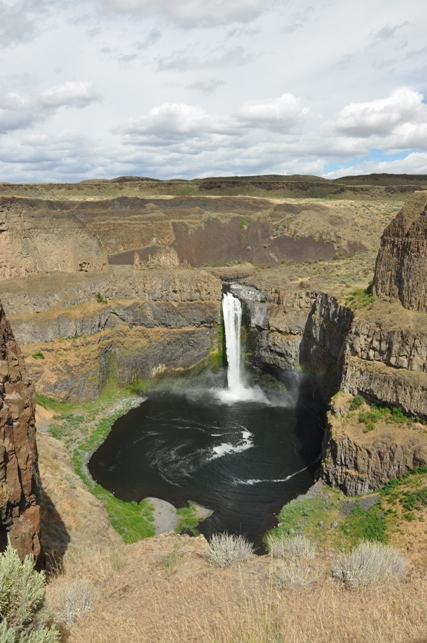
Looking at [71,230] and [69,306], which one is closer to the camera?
[69,306]

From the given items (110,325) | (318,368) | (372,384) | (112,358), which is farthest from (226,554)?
(110,325)

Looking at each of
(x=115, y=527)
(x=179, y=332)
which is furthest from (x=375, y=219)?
(x=115, y=527)

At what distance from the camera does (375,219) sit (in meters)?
87.4

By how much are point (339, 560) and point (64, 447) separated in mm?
25949

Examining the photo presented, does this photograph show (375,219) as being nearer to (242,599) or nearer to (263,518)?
(263,518)

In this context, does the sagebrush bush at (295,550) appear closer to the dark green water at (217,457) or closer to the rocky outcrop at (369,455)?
the dark green water at (217,457)

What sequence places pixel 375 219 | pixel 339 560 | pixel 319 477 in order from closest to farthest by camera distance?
pixel 339 560 < pixel 319 477 < pixel 375 219

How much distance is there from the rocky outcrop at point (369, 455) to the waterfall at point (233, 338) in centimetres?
2088

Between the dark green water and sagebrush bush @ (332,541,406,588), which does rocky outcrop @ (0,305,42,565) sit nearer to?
sagebrush bush @ (332,541,406,588)

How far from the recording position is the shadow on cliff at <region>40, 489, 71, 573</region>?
19.2 meters

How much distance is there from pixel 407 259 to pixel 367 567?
77.4 ft

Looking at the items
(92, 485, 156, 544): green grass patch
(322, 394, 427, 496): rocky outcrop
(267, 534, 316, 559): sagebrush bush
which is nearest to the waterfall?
(322, 394, 427, 496): rocky outcrop

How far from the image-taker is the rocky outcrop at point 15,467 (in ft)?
44.2

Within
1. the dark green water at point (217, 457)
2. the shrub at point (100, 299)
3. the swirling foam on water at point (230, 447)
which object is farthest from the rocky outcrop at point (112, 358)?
the swirling foam on water at point (230, 447)
